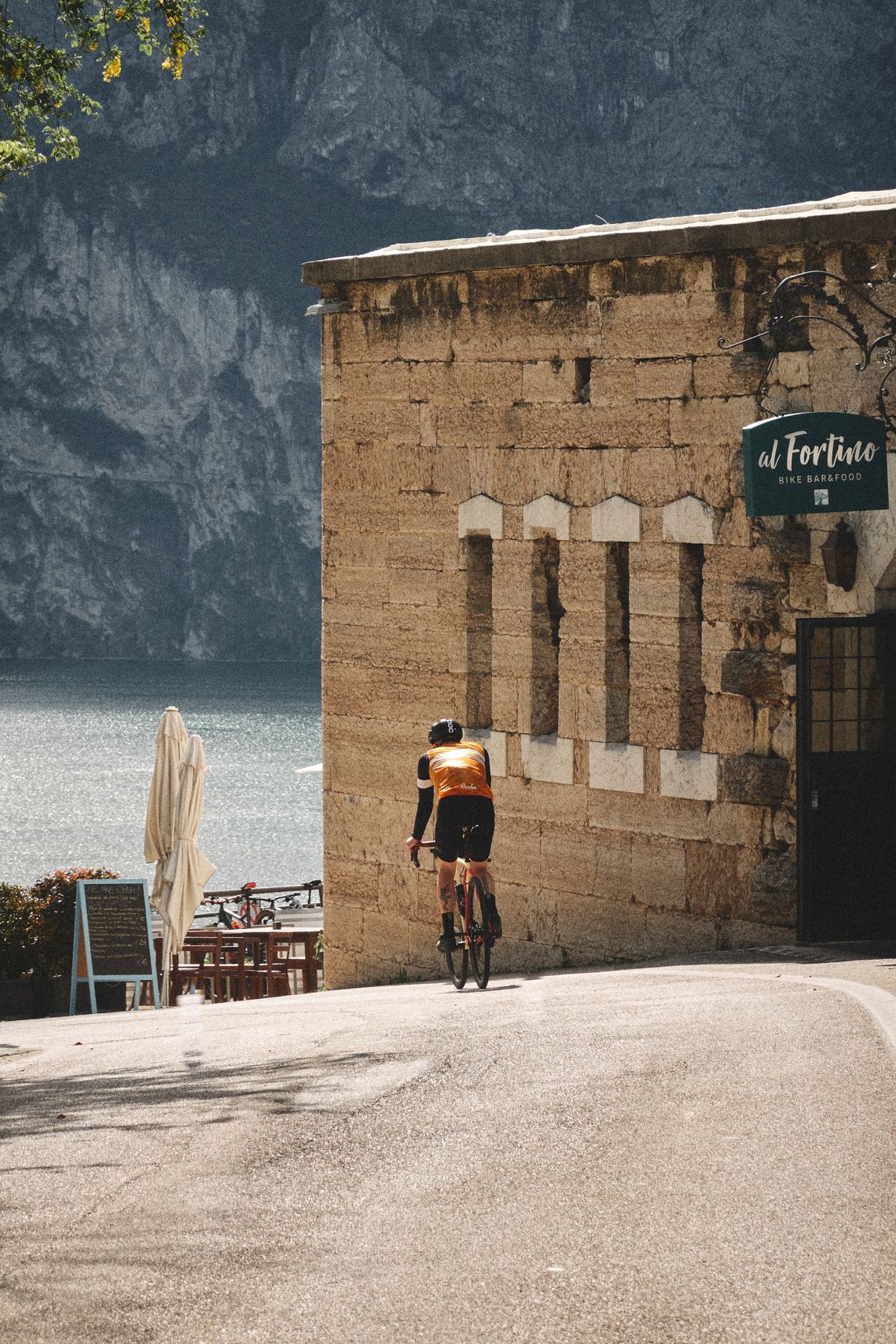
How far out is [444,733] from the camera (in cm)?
984

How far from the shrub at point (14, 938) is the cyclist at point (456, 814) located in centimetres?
442

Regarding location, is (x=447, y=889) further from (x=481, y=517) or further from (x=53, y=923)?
(x=53, y=923)

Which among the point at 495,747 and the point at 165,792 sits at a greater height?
the point at 495,747

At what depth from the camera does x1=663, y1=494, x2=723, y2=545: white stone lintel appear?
436 inches

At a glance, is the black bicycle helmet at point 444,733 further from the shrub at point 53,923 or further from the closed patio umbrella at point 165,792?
the closed patio umbrella at point 165,792

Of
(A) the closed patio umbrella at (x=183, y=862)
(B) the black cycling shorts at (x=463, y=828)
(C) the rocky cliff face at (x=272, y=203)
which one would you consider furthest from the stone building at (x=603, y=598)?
(C) the rocky cliff face at (x=272, y=203)

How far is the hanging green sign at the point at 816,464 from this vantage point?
9766 millimetres

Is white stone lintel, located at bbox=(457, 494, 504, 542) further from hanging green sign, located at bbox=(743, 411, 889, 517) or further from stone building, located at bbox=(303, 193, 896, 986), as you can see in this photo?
hanging green sign, located at bbox=(743, 411, 889, 517)

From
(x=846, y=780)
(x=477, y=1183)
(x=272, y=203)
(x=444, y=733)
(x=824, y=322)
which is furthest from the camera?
(x=272, y=203)

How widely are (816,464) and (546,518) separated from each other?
2.49 meters

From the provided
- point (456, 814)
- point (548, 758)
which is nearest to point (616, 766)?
point (548, 758)

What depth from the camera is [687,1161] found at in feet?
17.4

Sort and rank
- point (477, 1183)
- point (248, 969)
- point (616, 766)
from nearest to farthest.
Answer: point (477, 1183) < point (616, 766) < point (248, 969)

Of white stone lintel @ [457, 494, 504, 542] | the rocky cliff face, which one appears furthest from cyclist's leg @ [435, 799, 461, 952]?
the rocky cliff face
